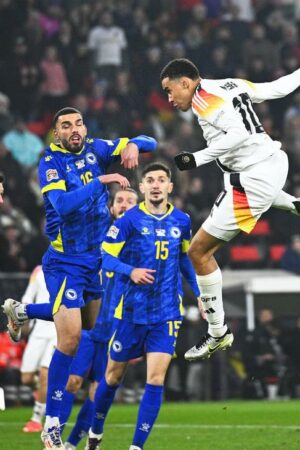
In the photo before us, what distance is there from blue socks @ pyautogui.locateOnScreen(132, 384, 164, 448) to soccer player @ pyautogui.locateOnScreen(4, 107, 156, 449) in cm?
66

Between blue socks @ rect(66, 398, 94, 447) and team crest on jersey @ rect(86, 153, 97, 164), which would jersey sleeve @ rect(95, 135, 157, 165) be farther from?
blue socks @ rect(66, 398, 94, 447)

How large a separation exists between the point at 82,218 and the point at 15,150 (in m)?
9.93

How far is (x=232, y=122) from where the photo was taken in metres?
9.75

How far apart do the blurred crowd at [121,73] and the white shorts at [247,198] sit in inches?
349

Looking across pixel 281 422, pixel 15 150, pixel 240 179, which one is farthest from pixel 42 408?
pixel 15 150

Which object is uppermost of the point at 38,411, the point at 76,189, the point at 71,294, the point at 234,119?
the point at 234,119

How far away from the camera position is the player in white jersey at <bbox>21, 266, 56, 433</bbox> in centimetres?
1412

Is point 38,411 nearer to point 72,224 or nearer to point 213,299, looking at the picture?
point 72,224

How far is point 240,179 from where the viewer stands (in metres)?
10.1

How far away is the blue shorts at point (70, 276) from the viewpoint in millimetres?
10422

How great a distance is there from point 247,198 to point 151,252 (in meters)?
1.22

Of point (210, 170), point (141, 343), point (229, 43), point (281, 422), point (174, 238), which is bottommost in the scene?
point (281, 422)

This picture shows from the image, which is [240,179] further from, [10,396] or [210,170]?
[210,170]

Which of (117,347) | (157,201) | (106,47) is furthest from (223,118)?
(106,47)
